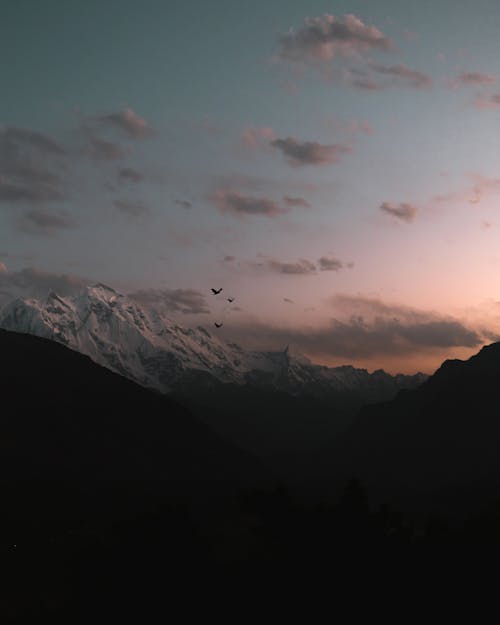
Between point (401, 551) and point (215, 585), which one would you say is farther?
point (401, 551)

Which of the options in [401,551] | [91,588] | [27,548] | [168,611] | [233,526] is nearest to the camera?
[168,611]

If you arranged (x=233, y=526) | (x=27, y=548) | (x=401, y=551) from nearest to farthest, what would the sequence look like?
(x=401, y=551), (x=27, y=548), (x=233, y=526)

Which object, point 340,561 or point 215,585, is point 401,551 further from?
point 215,585

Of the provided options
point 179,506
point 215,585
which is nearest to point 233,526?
point 179,506

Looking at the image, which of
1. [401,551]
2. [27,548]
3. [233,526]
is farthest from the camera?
[233,526]

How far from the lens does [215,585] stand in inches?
3337

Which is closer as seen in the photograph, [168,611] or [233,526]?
[168,611]

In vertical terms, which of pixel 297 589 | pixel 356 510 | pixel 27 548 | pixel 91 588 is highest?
pixel 356 510

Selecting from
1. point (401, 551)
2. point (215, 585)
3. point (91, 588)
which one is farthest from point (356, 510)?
point (91, 588)

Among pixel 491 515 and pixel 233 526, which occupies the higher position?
pixel 491 515

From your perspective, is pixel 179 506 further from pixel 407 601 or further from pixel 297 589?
pixel 407 601

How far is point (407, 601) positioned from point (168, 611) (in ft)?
100.0

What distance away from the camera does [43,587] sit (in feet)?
281

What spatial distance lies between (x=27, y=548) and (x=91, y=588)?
29.0 m
